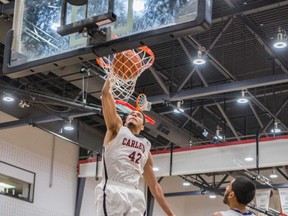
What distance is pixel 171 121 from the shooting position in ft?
52.5

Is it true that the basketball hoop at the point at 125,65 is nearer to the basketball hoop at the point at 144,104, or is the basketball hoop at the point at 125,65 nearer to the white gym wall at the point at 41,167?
the basketball hoop at the point at 144,104

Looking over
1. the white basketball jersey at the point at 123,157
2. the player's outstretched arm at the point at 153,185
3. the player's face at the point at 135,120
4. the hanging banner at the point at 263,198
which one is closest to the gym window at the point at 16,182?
the hanging banner at the point at 263,198

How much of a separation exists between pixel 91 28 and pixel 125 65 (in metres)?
0.99

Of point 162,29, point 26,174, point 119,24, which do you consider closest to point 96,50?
point 119,24

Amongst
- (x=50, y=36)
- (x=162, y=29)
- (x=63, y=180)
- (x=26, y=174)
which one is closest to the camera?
(x=162, y=29)

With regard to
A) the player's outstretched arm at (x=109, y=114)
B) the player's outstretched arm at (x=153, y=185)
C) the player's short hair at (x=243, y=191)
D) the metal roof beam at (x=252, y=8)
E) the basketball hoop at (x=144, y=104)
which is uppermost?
the metal roof beam at (x=252, y=8)

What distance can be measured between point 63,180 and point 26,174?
1623 millimetres

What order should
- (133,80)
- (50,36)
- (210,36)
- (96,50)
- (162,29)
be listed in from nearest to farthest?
(162,29)
(96,50)
(50,36)
(133,80)
(210,36)

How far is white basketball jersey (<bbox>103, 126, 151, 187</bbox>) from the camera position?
4926 mm

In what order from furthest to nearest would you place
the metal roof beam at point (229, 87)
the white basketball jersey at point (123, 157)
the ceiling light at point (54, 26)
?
the metal roof beam at point (229, 87) → the ceiling light at point (54, 26) → the white basketball jersey at point (123, 157)

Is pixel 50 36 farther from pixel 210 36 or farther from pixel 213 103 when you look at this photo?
pixel 213 103

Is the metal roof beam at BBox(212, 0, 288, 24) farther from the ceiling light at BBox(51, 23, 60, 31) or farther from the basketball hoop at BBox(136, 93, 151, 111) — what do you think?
the ceiling light at BBox(51, 23, 60, 31)

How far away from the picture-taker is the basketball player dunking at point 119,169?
476 cm

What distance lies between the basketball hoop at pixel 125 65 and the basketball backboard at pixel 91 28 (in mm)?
547
